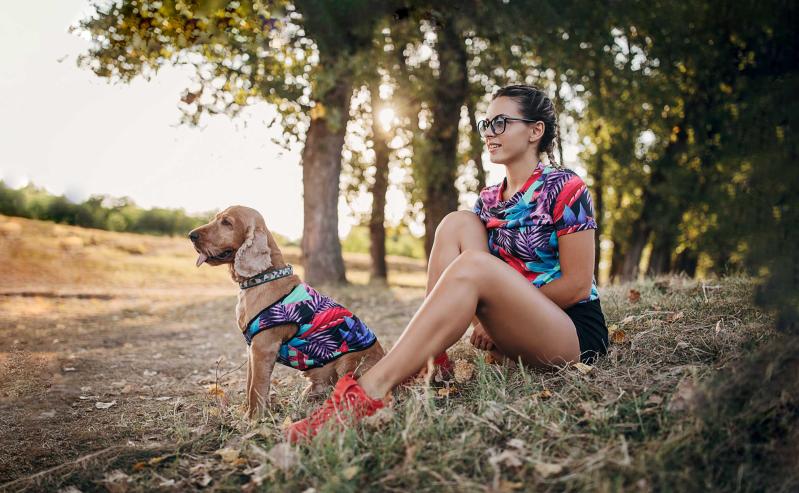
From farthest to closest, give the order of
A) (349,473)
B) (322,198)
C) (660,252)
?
1. (660,252)
2. (322,198)
3. (349,473)

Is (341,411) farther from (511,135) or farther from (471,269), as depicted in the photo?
(511,135)

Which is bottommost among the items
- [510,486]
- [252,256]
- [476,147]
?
[510,486]

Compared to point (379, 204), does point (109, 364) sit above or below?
below

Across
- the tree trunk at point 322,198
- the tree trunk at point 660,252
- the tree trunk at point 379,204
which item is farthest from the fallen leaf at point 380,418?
the tree trunk at point 660,252

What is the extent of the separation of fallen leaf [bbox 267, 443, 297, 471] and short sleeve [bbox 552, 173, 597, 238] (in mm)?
1913

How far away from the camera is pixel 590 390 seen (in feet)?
10.1

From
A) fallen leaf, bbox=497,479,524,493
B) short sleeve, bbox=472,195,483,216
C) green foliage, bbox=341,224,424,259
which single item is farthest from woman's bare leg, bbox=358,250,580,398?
green foliage, bbox=341,224,424,259

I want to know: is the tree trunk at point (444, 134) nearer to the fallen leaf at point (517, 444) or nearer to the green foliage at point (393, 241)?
the green foliage at point (393, 241)

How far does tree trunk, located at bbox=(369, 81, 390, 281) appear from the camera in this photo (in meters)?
14.1

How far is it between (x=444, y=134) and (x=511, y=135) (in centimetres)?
847

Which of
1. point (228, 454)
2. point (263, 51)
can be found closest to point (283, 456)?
point (228, 454)

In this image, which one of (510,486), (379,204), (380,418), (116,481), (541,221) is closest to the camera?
(510,486)

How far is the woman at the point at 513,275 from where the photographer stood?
9.83ft

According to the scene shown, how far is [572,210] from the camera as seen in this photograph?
3.41 metres
